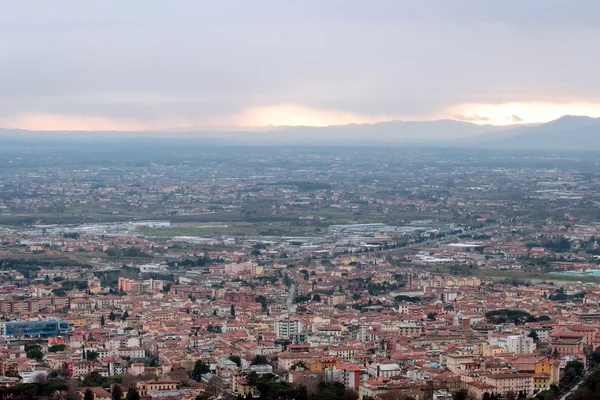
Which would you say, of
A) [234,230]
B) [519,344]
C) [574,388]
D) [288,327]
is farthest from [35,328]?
[234,230]

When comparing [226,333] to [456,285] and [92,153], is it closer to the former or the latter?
[456,285]

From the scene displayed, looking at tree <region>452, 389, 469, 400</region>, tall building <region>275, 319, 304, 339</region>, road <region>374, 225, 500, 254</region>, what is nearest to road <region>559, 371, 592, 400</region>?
tree <region>452, 389, 469, 400</region>

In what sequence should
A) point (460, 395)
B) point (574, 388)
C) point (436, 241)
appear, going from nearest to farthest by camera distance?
1. point (460, 395)
2. point (574, 388)
3. point (436, 241)

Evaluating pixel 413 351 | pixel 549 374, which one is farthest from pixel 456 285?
pixel 549 374

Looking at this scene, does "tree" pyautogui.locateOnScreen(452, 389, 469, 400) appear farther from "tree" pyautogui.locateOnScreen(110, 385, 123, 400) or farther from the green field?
the green field

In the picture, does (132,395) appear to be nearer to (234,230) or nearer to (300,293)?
(300,293)
